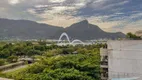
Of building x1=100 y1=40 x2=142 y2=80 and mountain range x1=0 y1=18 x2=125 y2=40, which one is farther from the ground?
mountain range x1=0 y1=18 x2=125 y2=40

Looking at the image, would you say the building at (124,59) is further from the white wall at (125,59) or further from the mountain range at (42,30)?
the mountain range at (42,30)

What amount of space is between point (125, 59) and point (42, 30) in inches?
5251

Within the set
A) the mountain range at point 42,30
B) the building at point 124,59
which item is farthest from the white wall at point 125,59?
the mountain range at point 42,30

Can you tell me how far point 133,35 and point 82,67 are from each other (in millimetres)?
3617

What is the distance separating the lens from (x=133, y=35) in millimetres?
10648

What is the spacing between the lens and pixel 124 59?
8531 mm

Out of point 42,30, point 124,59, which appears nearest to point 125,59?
point 124,59

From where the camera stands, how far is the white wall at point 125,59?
830cm

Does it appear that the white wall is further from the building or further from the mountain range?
the mountain range

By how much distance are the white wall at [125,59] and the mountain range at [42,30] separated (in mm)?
92341

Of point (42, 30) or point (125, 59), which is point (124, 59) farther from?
point (42, 30)

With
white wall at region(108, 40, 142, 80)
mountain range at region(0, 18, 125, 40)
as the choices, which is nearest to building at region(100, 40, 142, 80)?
white wall at region(108, 40, 142, 80)

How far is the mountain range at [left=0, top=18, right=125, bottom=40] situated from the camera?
109 metres

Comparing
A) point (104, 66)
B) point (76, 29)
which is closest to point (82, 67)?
point (104, 66)
